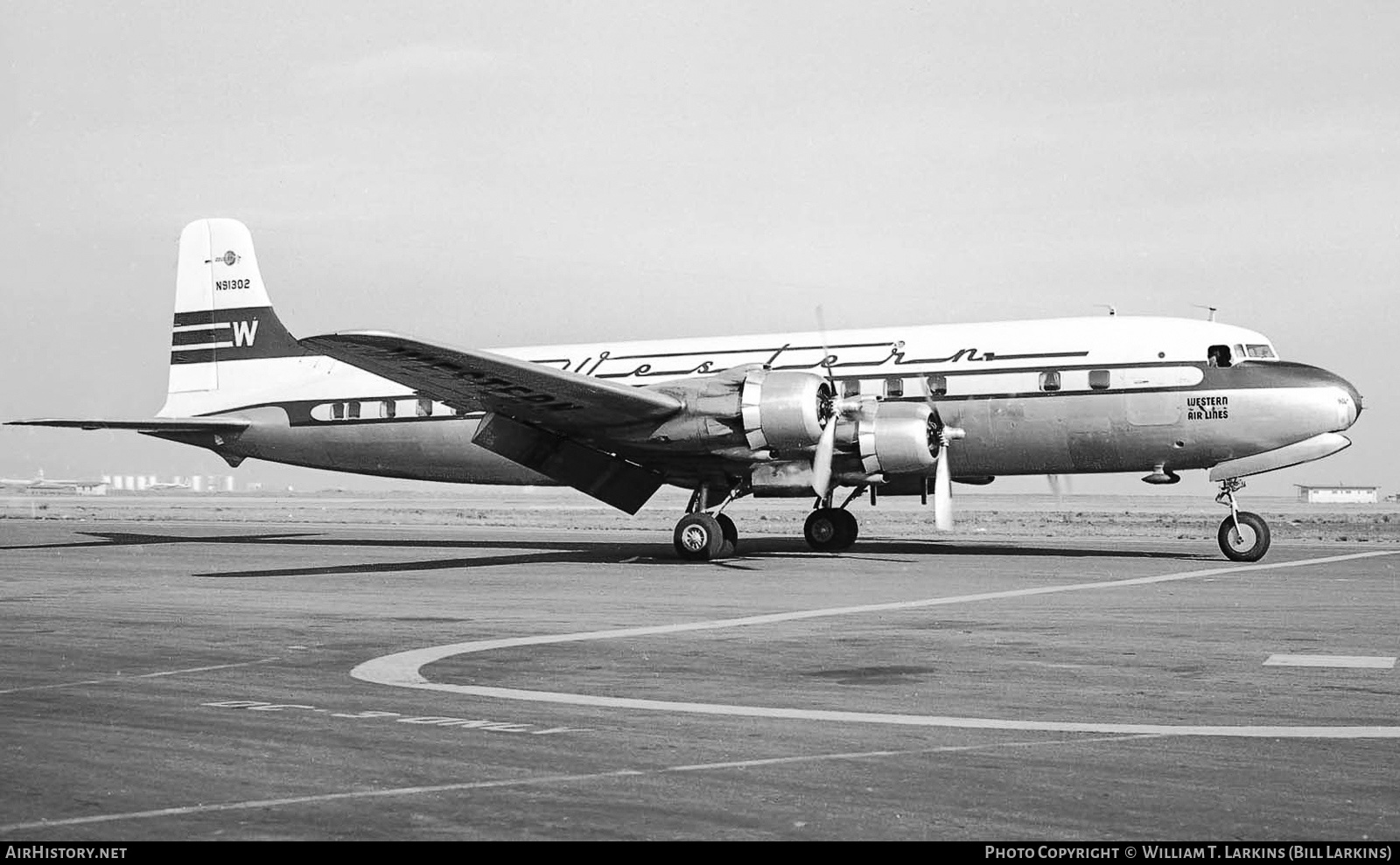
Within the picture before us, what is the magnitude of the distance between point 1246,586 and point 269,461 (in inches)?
829

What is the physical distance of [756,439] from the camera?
23141mm

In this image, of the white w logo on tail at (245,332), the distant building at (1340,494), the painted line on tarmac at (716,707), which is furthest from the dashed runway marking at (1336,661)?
the distant building at (1340,494)

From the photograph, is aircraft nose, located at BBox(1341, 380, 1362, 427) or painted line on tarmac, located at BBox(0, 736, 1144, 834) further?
aircraft nose, located at BBox(1341, 380, 1362, 427)

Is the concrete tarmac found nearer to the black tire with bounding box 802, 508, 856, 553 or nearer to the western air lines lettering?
the western air lines lettering

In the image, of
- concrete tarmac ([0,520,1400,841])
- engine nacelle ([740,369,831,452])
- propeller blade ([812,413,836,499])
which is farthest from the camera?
propeller blade ([812,413,836,499])

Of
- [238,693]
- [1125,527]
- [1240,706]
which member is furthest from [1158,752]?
[1125,527]

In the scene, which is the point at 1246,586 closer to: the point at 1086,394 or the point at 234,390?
the point at 1086,394

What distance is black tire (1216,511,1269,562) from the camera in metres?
24.3

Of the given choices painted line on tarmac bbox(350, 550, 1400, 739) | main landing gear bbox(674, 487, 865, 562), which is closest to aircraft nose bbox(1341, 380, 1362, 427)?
main landing gear bbox(674, 487, 865, 562)

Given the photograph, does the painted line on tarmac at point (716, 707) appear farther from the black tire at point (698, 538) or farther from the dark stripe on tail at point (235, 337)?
the dark stripe on tail at point (235, 337)

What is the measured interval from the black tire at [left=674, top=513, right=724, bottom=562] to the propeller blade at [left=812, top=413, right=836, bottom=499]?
2325mm

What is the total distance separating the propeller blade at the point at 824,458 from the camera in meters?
23.2

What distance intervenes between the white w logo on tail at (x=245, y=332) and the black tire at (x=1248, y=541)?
21281mm

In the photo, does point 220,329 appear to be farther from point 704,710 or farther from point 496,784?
point 496,784
